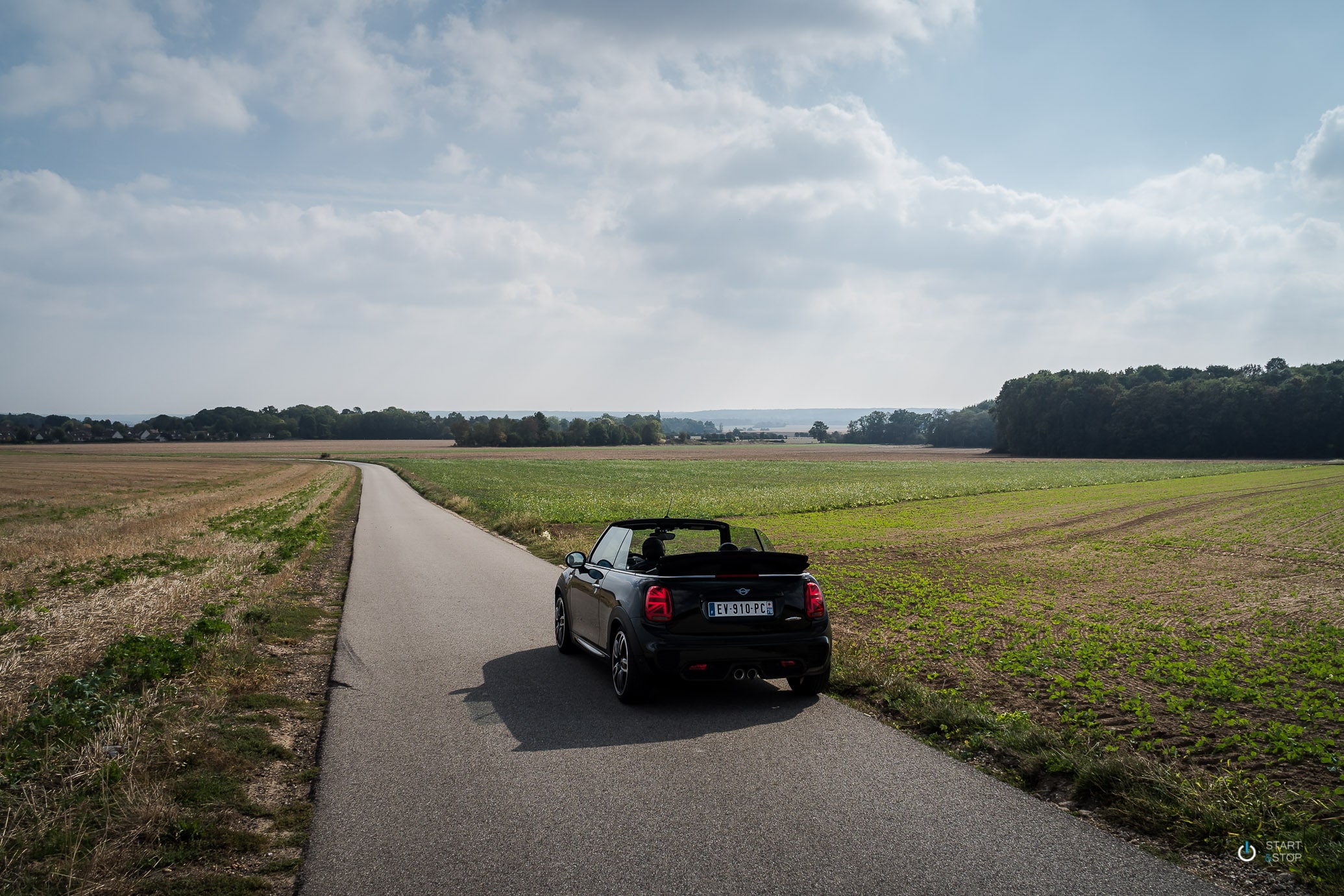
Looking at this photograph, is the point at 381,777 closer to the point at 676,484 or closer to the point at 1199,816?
the point at 1199,816

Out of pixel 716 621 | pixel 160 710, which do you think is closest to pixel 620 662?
pixel 716 621

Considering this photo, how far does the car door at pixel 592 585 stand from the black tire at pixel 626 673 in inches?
16.6

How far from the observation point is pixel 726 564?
279 inches

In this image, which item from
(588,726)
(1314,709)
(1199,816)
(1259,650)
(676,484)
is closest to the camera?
(1199,816)

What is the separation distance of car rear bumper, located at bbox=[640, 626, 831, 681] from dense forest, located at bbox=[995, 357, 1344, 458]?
366 feet

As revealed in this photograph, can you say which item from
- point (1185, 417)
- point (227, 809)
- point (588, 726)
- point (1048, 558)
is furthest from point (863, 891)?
point (1185, 417)

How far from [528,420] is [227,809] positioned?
511ft

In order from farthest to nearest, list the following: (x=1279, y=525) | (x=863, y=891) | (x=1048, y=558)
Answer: (x=1279, y=525)
(x=1048, y=558)
(x=863, y=891)

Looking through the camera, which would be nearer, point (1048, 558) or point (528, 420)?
point (1048, 558)

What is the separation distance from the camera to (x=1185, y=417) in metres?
104

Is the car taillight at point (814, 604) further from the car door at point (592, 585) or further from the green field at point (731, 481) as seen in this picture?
the green field at point (731, 481)

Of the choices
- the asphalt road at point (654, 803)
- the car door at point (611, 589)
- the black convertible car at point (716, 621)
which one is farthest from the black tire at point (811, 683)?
the car door at point (611, 589)

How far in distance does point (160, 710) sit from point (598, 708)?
3455 mm

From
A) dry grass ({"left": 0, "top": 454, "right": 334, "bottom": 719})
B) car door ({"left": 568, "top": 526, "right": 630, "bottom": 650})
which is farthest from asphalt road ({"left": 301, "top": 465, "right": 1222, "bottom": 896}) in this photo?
dry grass ({"left": 0, "top": 454, "right": 334, "bottom": 719})
